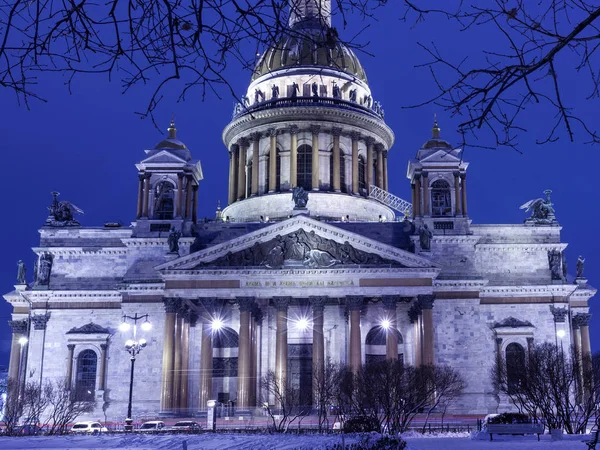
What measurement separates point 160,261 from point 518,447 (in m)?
35.1

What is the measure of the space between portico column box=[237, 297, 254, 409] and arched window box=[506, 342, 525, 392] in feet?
50.1

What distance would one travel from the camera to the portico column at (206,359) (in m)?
46.3

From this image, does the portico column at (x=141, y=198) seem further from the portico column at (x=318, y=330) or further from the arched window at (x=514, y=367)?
the arched window at (x=514, y=367)

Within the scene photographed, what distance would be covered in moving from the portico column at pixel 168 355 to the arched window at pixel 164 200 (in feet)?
29.5

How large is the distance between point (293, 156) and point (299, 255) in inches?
711

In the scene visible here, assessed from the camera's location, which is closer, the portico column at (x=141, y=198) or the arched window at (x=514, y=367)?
the arched window at (x=514, y=367)

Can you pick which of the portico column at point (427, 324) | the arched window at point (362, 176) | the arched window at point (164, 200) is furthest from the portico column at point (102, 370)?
the arched window at point (362, 176)

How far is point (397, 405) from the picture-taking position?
35.8 metres

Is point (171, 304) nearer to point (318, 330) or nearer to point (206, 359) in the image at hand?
point (206, 359)

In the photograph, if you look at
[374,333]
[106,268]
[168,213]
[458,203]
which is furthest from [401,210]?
[106,268]

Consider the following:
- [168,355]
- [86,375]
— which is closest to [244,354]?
[168,355]

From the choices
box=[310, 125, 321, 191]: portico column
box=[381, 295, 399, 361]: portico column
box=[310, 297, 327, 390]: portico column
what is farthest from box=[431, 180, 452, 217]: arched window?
box=[310, 297, 327, 390]: portico column

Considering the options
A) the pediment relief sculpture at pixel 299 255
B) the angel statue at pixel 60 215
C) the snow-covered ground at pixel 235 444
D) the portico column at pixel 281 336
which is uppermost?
the angel statue at pixel 60 215

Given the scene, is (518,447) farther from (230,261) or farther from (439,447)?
(230,261)
